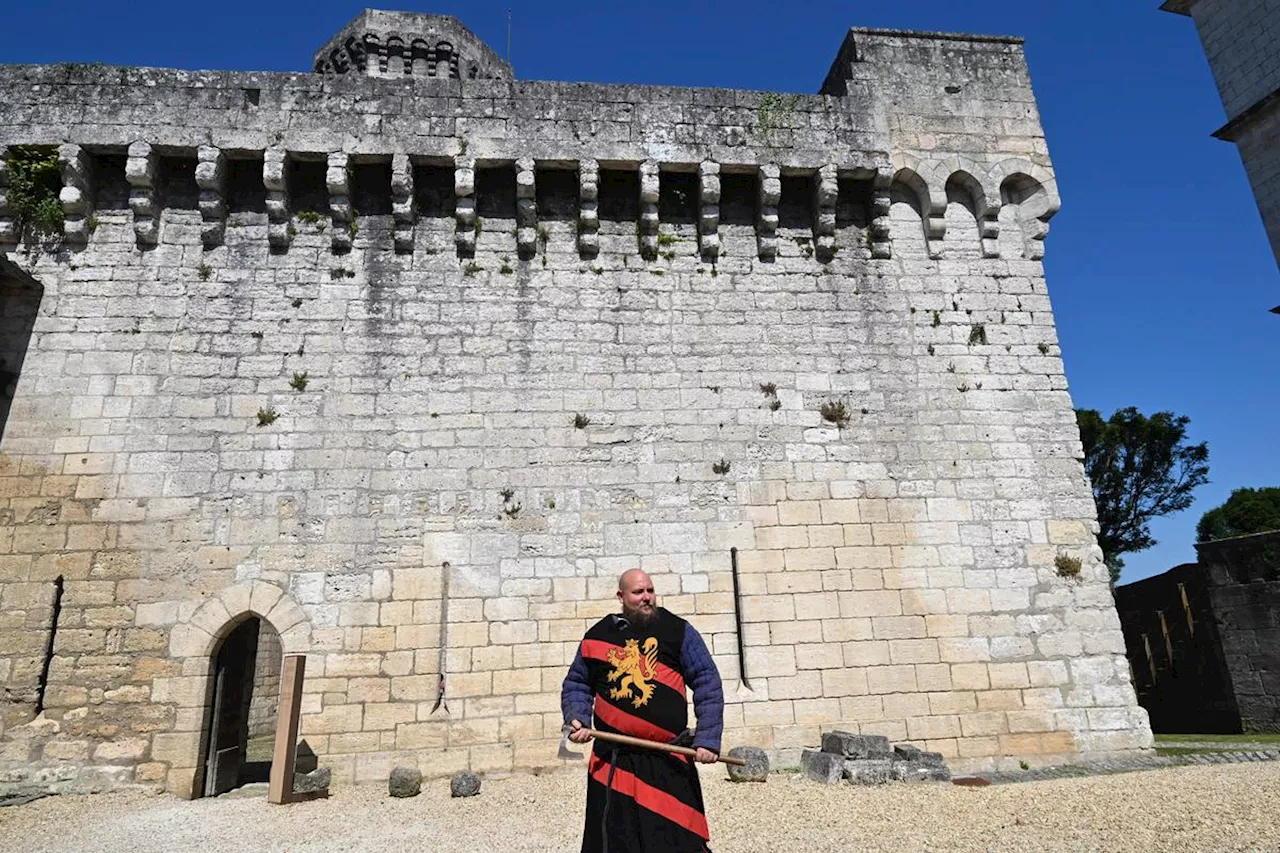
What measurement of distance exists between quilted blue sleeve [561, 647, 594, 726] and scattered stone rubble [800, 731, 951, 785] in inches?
136

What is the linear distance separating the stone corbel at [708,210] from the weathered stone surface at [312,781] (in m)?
5.73

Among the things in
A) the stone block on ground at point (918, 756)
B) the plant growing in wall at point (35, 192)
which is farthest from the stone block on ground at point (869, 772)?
the plant growing in wall at point (35, 192)

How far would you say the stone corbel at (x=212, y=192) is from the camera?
7441mm

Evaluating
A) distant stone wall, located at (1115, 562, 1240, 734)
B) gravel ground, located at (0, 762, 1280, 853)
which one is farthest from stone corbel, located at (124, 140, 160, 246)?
distant stone wall, located at (1115, 562, 1240, 734)

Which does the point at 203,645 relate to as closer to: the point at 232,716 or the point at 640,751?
the point at 232,716

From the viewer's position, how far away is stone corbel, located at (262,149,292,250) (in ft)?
24.7

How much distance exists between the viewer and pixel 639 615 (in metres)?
3.30

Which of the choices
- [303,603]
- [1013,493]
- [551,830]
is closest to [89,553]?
[303,603]

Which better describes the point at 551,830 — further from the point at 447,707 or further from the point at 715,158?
the point at 715,158

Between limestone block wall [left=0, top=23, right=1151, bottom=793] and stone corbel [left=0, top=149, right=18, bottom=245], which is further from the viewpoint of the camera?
stone corbel [left=0, top=149, right=18, bottom=245]

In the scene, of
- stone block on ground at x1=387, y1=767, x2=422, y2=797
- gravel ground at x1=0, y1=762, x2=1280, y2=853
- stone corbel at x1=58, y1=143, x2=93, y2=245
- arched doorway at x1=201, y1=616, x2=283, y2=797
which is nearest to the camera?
gravel ground at x1=0, y1=762, x2=1280, y2=853

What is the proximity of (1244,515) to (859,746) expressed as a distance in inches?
1056

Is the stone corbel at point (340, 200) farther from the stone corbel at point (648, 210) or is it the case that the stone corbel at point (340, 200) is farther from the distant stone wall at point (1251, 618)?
the distant stone wall at point (1251, 618)

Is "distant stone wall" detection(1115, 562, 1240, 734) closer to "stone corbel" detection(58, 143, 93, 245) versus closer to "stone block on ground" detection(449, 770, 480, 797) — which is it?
"stone block on ground" detection(449, 770, 480, 797)
